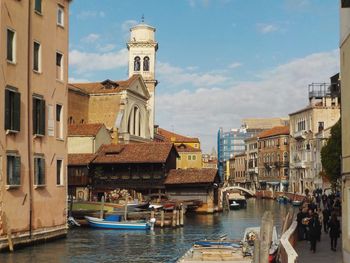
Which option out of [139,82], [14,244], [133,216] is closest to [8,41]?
[14,244]

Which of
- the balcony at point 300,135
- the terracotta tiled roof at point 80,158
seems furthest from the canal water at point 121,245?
the balcony at point 300,135

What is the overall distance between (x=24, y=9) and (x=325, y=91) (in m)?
64.9

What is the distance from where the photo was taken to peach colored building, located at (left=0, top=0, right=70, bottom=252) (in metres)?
23.2

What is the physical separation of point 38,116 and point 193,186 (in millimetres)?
30875

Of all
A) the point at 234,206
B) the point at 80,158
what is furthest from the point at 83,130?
the point at 234,206

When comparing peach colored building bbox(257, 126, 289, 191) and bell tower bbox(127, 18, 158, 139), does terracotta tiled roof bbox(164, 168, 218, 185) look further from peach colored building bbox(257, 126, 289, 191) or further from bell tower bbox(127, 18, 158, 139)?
peach colored building bbox(257, 126, 289, 191)

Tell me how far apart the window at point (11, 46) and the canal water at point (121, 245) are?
736 centimetres

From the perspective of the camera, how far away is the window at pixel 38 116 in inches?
1009

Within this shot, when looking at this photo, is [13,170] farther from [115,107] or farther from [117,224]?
[115,107]

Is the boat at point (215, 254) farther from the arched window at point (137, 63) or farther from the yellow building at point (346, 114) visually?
the arched window at point (137, 63)

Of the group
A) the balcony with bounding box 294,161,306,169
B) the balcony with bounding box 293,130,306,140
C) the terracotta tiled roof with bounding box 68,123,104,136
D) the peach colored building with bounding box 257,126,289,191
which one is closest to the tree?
the terracotta tiled roof with bounding box 68,123,104,136

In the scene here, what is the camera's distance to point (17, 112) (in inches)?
942

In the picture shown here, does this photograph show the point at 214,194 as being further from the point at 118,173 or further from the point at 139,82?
the point at 139,82

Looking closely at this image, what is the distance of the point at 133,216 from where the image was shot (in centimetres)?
4103
